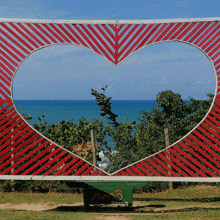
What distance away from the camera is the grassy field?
5328 mm

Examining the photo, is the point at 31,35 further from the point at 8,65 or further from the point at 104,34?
the point at 104,34

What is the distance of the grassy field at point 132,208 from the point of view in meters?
5.33

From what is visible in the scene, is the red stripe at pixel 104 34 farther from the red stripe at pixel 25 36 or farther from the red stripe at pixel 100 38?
the red stripe at pixel 25 36

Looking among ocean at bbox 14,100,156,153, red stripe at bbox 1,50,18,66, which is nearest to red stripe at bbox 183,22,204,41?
red stripe at bbox 1,50,18,66

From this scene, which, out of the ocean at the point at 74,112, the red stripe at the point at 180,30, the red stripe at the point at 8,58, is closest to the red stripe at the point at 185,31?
the red stripe at the point at 180,30

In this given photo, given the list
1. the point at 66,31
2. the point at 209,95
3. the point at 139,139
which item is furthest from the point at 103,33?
the point at 209,95

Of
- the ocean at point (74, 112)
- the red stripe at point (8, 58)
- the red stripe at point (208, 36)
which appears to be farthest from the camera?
the ocean at point (74, 112)

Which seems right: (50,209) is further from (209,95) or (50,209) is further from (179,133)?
(209,95)

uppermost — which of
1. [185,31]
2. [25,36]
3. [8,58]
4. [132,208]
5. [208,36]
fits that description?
[25,36]

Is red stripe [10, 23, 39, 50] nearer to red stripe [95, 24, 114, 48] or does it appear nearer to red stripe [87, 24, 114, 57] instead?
red stripe [87, 24, 114, 57]

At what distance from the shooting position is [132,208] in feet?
19.5

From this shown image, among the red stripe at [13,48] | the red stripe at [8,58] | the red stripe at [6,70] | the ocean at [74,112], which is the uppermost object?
the ocean at [74,112]

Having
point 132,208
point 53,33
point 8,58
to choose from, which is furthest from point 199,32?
point 132,208

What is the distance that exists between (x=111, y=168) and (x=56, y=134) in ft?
5.61
